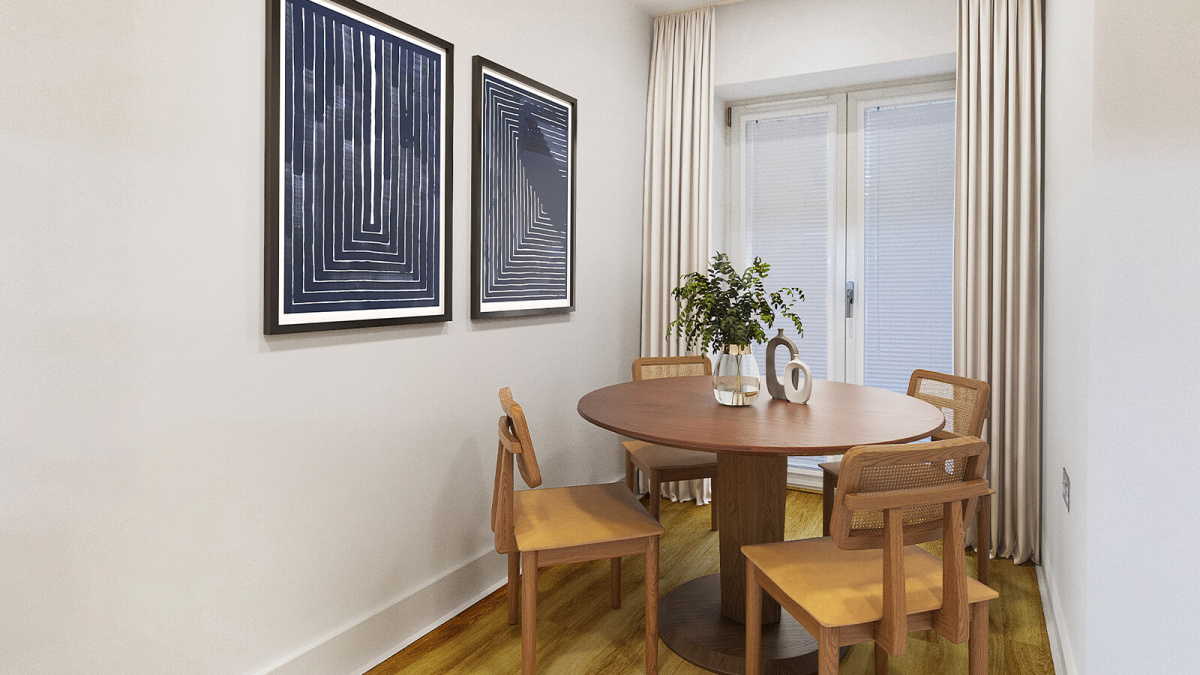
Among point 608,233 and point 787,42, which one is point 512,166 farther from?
point 787,42

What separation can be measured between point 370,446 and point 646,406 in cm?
91

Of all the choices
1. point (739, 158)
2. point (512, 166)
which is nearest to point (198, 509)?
point (512, 166)

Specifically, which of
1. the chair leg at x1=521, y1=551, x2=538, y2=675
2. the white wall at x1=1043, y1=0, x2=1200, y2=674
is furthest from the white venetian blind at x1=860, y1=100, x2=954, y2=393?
the chair leg at x1=521, y1=551, x2=538, y2=675

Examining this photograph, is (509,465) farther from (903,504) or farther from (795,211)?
(795,211)

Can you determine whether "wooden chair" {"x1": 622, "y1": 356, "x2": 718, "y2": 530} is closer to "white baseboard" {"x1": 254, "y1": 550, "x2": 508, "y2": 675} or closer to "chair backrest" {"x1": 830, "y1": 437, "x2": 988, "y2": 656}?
"white baseboard" {"x1": 254, "y1": 550, "x2": 508, "y2": 675}

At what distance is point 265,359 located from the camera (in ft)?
6.04

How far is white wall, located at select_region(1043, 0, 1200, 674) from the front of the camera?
63.6 inches

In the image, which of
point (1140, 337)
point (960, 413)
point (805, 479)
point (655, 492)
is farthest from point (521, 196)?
point (805, 479)

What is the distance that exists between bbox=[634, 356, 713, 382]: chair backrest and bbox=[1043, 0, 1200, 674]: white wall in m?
1.67

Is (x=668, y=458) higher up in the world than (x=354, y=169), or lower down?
lower down

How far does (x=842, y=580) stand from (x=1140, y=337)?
0.95 m

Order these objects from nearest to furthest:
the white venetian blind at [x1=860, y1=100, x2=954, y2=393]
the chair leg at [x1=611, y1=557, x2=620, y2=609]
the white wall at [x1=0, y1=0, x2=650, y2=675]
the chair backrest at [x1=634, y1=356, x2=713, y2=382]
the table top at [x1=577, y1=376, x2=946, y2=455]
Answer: the white wall at [x1=0, y1=0, x2=650, y2=675] → the table top at [x1=577, y1=376, x2=946, y2=455] → the chair leg at [x1=611, y1=557, x2=620, y2=609] → the chair backrest at [x1=634, y1=356, x2=713, y2=382] → the white venetian blind at [x1=860, y1=100, x2=954, y2=393]

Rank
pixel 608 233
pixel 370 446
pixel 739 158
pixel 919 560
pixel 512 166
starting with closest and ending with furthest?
pixel 919 560, pixel 370 446, pixel 512 166, pixel 608 233, pixel 739 158

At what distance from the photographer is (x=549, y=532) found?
2.00 metres
